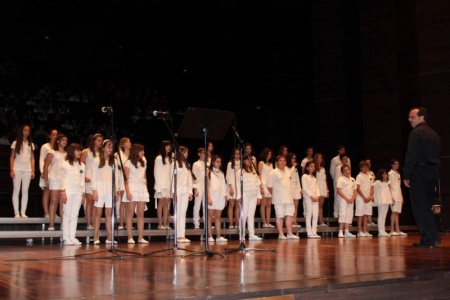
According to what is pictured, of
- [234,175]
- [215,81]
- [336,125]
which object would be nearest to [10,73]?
[215,81]

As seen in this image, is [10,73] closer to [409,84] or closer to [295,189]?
[295,189]

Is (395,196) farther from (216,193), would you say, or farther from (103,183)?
(103,183)

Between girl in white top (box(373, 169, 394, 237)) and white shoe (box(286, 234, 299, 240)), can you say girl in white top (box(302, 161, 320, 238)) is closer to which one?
Result: white shoe (box(286, 234, 299, 240))

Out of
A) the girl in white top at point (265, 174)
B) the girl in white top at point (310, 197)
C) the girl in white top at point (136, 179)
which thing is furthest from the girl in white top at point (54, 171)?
the girl in white top at point (310, 197)

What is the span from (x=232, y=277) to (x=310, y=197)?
22.1 ft

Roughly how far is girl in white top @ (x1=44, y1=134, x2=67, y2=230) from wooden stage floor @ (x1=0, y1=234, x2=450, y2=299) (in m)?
3.21

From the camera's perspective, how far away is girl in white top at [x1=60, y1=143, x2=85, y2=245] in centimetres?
841

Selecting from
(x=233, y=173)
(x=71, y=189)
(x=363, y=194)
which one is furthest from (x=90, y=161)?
(x=363, y=194)

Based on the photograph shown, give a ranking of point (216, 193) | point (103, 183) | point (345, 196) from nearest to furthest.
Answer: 1. point (103, 183)
2. point (216, 193)
3. point (345, 196)

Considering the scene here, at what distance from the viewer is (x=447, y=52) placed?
520 inches

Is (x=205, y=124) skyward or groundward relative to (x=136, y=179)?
skyward

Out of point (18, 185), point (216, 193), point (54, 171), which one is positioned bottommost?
point (216, 193)

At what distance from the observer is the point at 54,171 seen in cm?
919

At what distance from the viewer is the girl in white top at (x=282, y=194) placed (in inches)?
405
